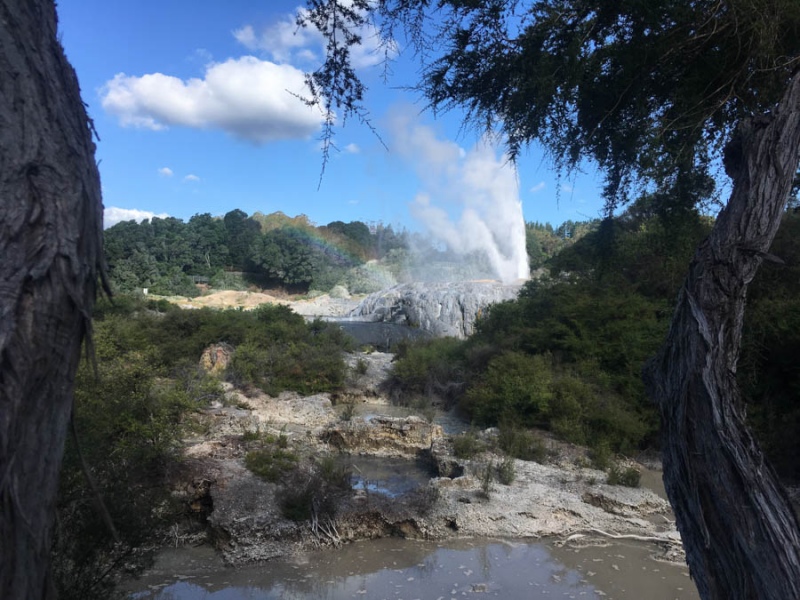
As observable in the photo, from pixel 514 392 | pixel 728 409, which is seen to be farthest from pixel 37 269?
pixel 514 392

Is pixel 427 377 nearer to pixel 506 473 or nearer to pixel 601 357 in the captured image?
pixel 601 357

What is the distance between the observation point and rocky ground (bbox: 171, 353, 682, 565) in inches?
286

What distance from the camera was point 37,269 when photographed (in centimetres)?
145

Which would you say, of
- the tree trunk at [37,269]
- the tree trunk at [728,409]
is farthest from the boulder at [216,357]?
the tree trunk at [37,269]

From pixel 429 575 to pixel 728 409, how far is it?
517 cm

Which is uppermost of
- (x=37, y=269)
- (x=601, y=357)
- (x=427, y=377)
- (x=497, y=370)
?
(x=37, y=269)

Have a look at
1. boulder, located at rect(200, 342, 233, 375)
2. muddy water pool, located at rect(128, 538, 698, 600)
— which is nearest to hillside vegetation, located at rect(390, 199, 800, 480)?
muddy water pool, located at rect(128, 538, 698, 600)

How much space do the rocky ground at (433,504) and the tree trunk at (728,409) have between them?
5652 millimetres

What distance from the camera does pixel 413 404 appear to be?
51.6ft

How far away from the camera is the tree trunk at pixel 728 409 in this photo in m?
2.21

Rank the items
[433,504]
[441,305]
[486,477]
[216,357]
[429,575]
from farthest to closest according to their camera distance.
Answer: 1. [441,305]
2. [216,357]
3. [486,477]
4. [433,504]
5. [429,575]

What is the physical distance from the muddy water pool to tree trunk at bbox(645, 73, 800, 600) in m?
4.39

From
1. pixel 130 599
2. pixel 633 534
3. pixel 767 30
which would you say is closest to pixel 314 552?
pixel 130 599

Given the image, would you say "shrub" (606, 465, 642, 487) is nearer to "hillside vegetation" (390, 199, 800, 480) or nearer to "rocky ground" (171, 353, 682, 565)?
"rocky ground" (171, 353, 682, 565)
